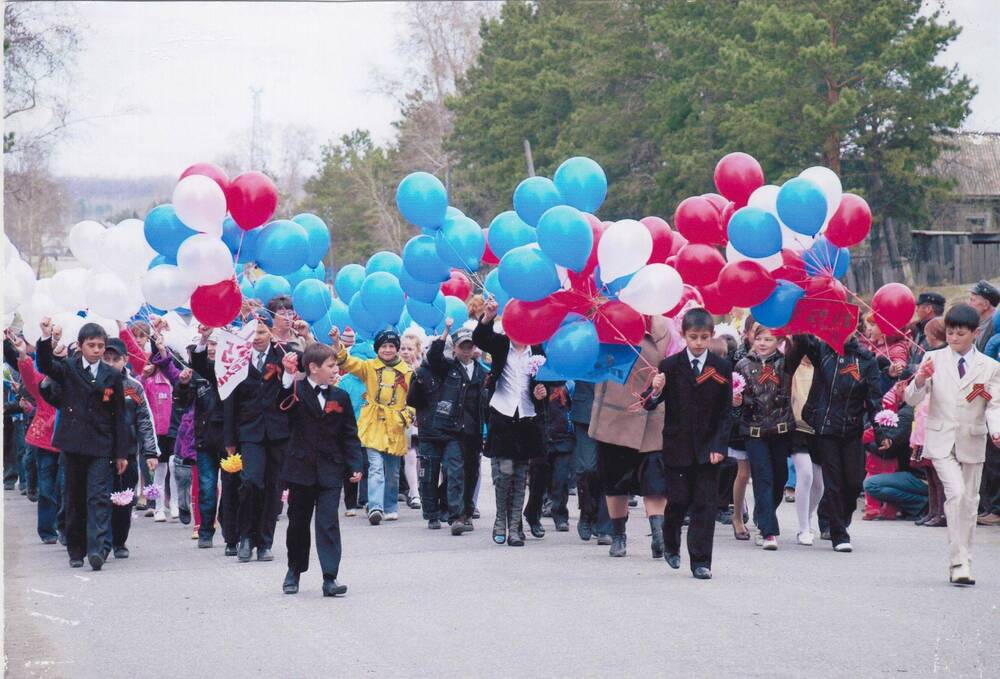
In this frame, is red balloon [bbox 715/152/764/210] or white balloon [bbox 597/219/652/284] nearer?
white balloon [bbox 597/219/652/284]

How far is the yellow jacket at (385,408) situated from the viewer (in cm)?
1328

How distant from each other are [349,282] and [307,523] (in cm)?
676

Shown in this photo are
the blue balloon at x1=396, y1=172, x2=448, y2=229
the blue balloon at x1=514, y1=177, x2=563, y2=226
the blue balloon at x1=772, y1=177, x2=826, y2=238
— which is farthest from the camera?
the blue balloon at x1=396, y1=172, x2=448, y2=229

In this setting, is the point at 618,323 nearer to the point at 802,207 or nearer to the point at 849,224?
the point at 802,207

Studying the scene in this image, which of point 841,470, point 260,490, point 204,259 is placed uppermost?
point 204,259

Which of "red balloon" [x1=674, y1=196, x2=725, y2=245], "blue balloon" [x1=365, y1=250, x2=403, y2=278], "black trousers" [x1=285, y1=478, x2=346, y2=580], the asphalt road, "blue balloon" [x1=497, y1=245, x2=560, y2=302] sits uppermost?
"blue balloon" [x1=365, y1=250, x2=403, y2=278]

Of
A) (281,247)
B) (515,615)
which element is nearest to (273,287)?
(281,247)

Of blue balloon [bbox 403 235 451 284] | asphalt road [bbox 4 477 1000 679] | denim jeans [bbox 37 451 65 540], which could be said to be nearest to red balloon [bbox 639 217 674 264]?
blue balloon [bbox 403 235 451 284]

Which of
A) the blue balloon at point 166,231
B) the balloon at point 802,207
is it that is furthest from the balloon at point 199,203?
the balloon at point 802,207

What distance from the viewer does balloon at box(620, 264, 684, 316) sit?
946 cm

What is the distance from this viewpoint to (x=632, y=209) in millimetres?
35344

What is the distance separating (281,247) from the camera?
10602mm

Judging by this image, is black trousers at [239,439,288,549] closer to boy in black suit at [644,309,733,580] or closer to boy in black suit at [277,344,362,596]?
boy in black suit at [277,344,362,596]

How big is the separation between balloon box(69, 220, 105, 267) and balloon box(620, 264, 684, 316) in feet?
16.0
